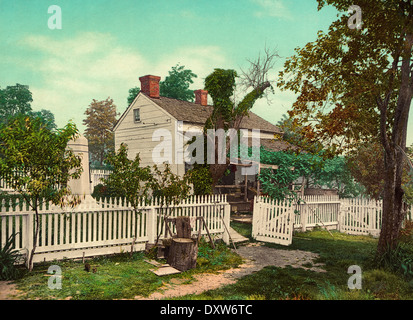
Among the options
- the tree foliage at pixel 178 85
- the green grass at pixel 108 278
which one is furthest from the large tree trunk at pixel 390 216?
the tree foliage at pixel 178 85

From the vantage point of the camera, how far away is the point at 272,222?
13.6m

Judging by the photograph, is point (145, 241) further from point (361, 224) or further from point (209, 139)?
point (361, 224)

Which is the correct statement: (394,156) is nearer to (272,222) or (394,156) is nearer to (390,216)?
(390,216)

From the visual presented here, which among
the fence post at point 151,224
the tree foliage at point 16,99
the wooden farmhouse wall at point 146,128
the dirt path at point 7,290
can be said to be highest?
the tree foliage at point 16,99

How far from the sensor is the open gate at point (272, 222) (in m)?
13.1

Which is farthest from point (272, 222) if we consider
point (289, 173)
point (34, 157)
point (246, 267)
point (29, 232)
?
point (34, 157)

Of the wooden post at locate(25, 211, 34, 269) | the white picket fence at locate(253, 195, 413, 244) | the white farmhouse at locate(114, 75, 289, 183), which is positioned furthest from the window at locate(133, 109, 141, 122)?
the wooden post at locate(25, 211, 34, 269)

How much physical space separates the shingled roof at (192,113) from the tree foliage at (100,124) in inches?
825

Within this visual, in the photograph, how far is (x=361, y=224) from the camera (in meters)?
16.2

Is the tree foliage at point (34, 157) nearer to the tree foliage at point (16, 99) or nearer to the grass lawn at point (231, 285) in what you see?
the grass lawn at point (231, 285)

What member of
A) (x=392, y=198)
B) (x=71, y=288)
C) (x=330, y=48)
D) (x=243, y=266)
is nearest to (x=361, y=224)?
(x=392, y=198)

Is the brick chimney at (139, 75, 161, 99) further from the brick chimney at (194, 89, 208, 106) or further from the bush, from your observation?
the bush

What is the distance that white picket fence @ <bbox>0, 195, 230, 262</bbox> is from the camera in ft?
28.8

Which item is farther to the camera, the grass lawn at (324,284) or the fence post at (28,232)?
the fence post at (28,232)
